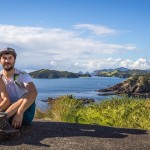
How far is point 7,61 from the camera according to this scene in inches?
321

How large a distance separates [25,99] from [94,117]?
4.05m

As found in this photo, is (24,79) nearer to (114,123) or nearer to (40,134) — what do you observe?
(40,134)

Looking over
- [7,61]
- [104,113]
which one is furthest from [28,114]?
[104,113]

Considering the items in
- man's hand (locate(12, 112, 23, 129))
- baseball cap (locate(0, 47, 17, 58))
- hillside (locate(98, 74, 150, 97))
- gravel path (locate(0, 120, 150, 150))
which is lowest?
hillside (locate(98, 74, 150, 97))

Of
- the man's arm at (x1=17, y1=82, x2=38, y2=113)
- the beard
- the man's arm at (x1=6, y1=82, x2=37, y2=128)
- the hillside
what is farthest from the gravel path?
the hillside

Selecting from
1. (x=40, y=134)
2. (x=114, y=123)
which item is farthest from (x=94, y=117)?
(x=40, y=134)

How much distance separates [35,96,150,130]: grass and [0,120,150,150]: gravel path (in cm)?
194

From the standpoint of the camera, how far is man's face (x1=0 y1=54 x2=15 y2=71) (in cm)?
815

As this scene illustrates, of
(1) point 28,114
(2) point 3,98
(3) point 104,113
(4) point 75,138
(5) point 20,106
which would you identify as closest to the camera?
(4) point 75,138

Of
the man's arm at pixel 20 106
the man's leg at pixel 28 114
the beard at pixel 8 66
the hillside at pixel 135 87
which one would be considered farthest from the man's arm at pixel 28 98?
the hillside at pixel 135 87

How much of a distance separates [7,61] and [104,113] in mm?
4399

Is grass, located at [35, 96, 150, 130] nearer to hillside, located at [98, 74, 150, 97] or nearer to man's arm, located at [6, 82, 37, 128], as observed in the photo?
man's arm, located at [6, 82, 37, 128]

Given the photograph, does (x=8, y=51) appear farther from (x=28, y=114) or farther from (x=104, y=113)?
(x=104, y=113)

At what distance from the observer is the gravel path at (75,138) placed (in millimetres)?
7379
